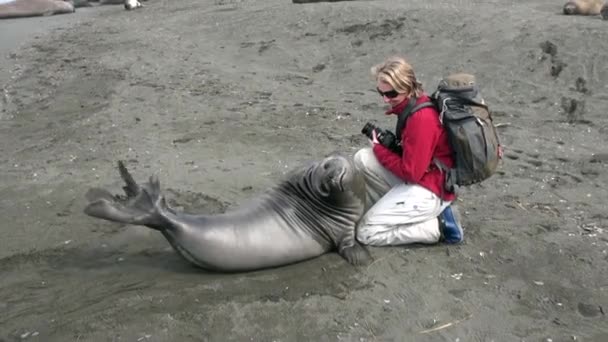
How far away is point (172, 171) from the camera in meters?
5.35

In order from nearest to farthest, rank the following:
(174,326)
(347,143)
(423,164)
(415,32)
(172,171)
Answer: (174,326)
(423,164)
(172,171)
(347,143)
(415,32)

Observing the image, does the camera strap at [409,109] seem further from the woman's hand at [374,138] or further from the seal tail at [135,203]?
the seal tail at [135,203]

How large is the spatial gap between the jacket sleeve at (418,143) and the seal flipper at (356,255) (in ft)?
1.66

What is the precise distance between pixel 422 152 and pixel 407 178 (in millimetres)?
215

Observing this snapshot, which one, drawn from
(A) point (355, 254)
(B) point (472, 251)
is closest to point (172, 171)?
(A) point (355, 254)

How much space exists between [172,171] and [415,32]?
537 cm

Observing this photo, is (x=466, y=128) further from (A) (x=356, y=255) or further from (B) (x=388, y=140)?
(A) (x=356, y=255)

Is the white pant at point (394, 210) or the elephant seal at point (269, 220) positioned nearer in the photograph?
the elephant seal at point (269, 220)

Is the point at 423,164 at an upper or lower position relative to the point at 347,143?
upper

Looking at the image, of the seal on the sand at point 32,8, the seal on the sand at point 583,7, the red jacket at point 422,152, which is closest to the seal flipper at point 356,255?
the red jacket at point 422,152

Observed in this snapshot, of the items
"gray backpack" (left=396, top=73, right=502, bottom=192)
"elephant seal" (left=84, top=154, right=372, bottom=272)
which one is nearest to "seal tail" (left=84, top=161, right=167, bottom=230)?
"elephant seal" (left=84, top=154, right=372, bottom=272)

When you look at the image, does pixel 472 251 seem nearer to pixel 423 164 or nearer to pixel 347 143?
pixel 423 164

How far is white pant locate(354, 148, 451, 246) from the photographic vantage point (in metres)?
3.80

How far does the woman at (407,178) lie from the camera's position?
357 cm
